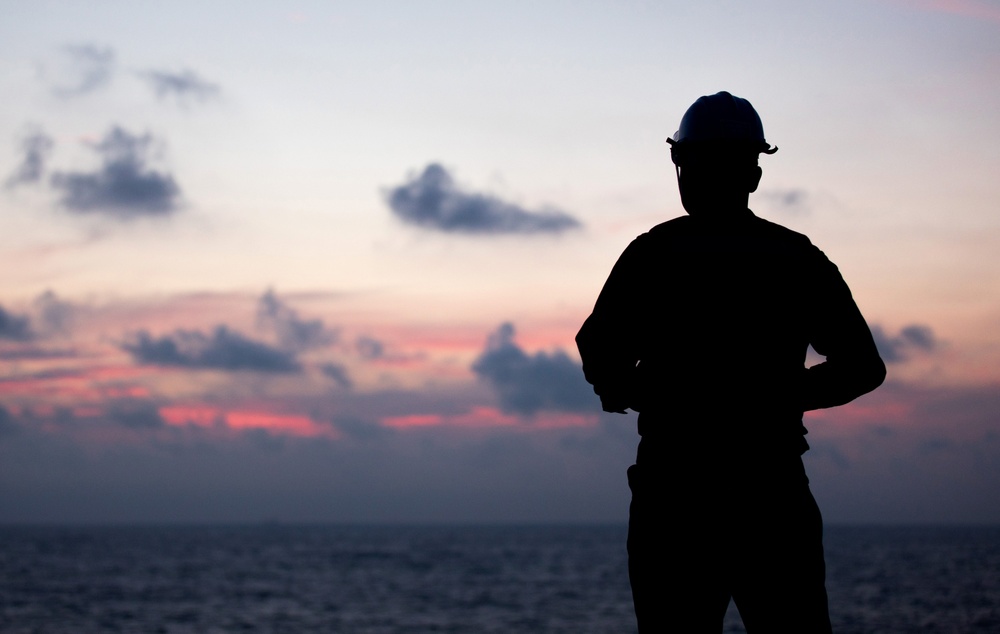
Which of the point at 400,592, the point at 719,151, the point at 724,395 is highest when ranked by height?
the point at 719,151

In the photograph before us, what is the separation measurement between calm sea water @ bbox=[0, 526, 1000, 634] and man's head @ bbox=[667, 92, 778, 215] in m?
58.1

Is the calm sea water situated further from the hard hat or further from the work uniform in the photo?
the hard hat

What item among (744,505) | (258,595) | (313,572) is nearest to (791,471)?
(744,505)

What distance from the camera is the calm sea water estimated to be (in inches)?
2411

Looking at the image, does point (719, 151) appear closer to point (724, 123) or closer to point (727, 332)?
point (724, 123)

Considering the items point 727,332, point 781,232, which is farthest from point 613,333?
point 781,232

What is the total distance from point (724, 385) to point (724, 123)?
80cm

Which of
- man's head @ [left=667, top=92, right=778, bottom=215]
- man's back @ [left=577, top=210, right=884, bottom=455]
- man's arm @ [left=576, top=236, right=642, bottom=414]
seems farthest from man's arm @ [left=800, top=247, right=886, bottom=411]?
man's arm @ [left=576, top=236, right=642, bottom=414]

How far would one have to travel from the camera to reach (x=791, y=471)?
298cm

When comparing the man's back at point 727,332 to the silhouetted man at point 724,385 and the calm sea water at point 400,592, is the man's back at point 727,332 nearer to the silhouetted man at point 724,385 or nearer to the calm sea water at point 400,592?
the silhouetted man at point 724,385

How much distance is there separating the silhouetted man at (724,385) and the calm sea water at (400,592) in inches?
2280

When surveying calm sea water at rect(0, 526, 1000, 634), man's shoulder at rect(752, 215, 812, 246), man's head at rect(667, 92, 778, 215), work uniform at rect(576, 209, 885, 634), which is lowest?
calm sea water at rect(0, 526, 1000, 634)

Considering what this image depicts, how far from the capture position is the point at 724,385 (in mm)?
2957

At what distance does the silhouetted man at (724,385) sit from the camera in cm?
296
